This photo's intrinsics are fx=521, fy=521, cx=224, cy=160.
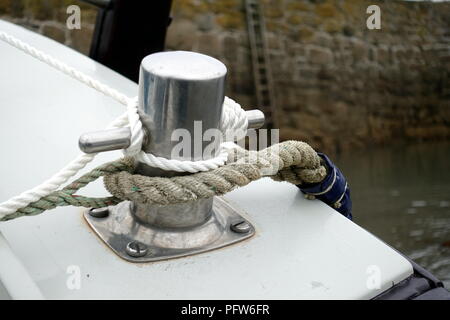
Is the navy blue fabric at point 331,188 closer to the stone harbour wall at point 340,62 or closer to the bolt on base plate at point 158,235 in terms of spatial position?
the bolt on base plate at point 158,235

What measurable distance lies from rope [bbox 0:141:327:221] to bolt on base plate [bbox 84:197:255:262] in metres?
0.05

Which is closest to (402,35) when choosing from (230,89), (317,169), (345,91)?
(345,91)

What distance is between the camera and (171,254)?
77 cm

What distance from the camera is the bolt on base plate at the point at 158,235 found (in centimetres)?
77

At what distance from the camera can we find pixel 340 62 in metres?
4.94

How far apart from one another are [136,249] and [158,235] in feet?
0.14

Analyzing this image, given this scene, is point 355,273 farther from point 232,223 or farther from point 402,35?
point 402,35

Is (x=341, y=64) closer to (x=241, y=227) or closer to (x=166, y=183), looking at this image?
(x=241, y=227)

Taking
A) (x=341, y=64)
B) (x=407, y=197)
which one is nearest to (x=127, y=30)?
(x=407, y=197)

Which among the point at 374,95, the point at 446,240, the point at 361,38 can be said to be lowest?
the point at 446,240

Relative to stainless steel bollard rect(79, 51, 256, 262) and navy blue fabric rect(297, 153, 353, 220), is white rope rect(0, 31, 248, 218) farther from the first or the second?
navy blue fabric rect(297, 153, 353, 220)

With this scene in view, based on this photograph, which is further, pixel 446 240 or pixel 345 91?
pixel 345 91
